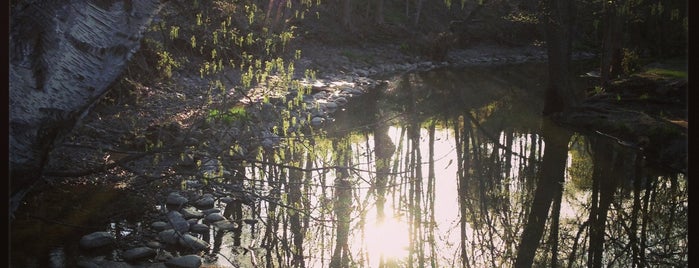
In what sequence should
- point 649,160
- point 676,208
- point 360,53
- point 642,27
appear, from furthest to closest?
point 642,27 → point 360,53 → point 649,160 → point 676,208

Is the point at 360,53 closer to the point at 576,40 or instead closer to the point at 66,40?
the point at 576,40

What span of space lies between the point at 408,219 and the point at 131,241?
3456 millimetres

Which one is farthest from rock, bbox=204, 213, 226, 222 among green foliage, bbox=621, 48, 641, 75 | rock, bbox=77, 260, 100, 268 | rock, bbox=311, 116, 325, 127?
green foliage, bbox=621, 48, 641, 75

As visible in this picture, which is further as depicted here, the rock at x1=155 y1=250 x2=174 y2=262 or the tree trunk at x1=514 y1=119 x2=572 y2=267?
the tree trunk at x1=514 y1=119 x2=572 y2=267

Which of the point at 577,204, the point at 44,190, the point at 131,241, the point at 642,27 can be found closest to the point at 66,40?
the point at 131,241

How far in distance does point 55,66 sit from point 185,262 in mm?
2709

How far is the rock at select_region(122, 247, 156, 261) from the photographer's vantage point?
5355 millimetres

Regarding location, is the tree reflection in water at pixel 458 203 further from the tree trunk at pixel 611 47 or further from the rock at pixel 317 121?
the tree trunk at pixel 611 47

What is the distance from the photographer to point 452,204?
8734mm

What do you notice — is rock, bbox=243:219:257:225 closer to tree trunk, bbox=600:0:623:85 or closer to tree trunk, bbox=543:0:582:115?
tree trunk, bbox=543:0:582:115

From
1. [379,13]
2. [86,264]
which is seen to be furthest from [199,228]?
[379,13]

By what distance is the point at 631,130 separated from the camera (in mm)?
12367

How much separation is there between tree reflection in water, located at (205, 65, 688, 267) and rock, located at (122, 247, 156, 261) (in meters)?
0.70

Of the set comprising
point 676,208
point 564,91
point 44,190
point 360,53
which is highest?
point 360,53
